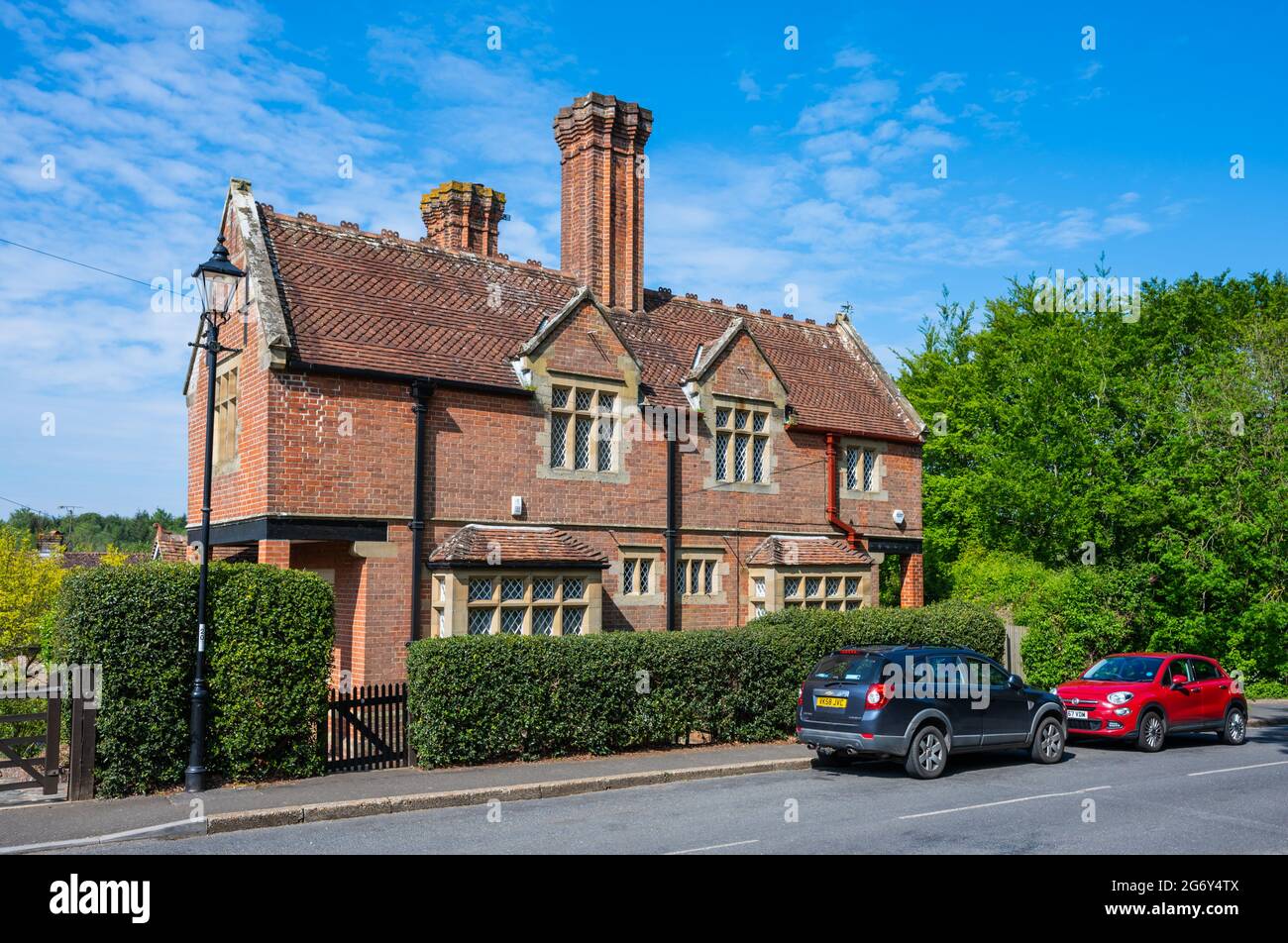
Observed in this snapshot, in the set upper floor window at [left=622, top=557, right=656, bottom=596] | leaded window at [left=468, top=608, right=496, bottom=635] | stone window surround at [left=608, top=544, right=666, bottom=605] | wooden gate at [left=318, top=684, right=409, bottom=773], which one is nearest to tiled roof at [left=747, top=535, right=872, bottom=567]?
stone window surround at [left=608, top=544, right=666, bottom=605]

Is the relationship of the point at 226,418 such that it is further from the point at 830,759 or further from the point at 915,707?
the point at 915,707

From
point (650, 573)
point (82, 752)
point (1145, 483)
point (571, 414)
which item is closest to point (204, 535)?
point (82, 752)

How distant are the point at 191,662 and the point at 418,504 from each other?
222 inches

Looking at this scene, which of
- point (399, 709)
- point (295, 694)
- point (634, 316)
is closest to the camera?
point (295, 694)

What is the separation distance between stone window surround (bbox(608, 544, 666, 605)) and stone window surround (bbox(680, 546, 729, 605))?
0.64 ft

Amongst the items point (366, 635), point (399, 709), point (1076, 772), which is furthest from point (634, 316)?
point (1076, 772)

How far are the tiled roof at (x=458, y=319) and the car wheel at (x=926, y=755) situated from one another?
9.53 metres

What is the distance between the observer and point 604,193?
22125mm

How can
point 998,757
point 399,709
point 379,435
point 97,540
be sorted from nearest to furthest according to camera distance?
point 399,709
point 998,757
point 379,435
point 97,540

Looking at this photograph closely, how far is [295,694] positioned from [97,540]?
135m

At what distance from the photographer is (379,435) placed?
1728 centimetres

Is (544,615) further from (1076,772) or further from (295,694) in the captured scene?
(1076,772)

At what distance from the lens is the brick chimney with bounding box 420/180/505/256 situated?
24.8 metres

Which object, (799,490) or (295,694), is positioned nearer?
(295,694)
